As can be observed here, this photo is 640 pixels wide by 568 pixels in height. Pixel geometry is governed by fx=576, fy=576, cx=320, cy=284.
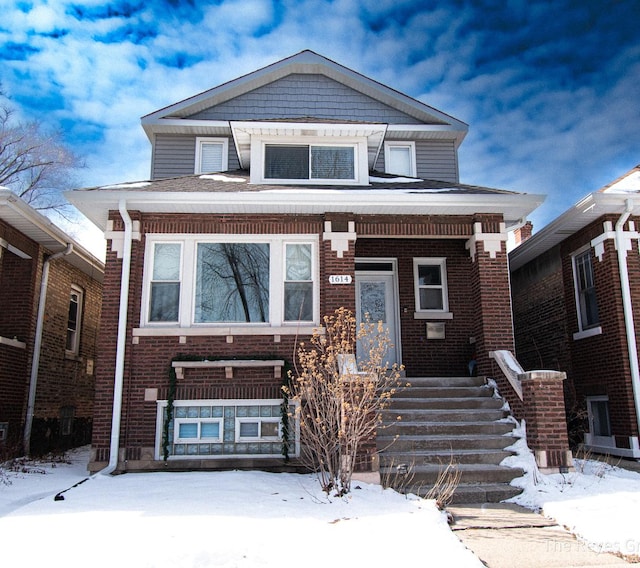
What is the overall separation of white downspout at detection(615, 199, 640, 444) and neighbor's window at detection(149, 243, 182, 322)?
24.2 ft

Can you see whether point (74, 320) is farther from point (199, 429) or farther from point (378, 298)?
point (378, 298)

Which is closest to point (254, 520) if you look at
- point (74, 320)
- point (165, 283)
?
point (165, 283)

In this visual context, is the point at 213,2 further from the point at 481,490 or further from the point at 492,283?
the point at 481,490

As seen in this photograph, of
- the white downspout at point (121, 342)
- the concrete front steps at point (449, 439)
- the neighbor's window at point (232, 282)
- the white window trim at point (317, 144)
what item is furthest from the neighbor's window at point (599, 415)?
the white downspout at point (121, 342)

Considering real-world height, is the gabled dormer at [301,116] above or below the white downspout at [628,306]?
above

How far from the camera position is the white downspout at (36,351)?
10.7 meters

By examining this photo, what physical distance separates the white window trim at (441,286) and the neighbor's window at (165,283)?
15.3ft

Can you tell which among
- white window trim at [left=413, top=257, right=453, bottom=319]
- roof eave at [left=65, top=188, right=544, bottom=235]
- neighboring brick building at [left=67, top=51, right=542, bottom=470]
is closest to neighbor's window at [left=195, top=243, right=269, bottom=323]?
neighboring brick building at [left=67, top=51, right=542, bottom=470]

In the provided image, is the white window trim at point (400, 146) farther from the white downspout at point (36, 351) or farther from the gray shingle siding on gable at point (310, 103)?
the white downspout at point (36, 351)

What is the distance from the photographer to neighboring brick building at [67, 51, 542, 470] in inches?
347

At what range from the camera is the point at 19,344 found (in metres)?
10.6

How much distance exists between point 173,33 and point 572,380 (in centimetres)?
1007

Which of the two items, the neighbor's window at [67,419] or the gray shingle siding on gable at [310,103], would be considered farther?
the gray shingle siding on gable at [310,103]

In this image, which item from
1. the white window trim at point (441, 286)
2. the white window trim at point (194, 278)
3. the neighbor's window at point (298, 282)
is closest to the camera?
the white window trim at point (194, 278)
